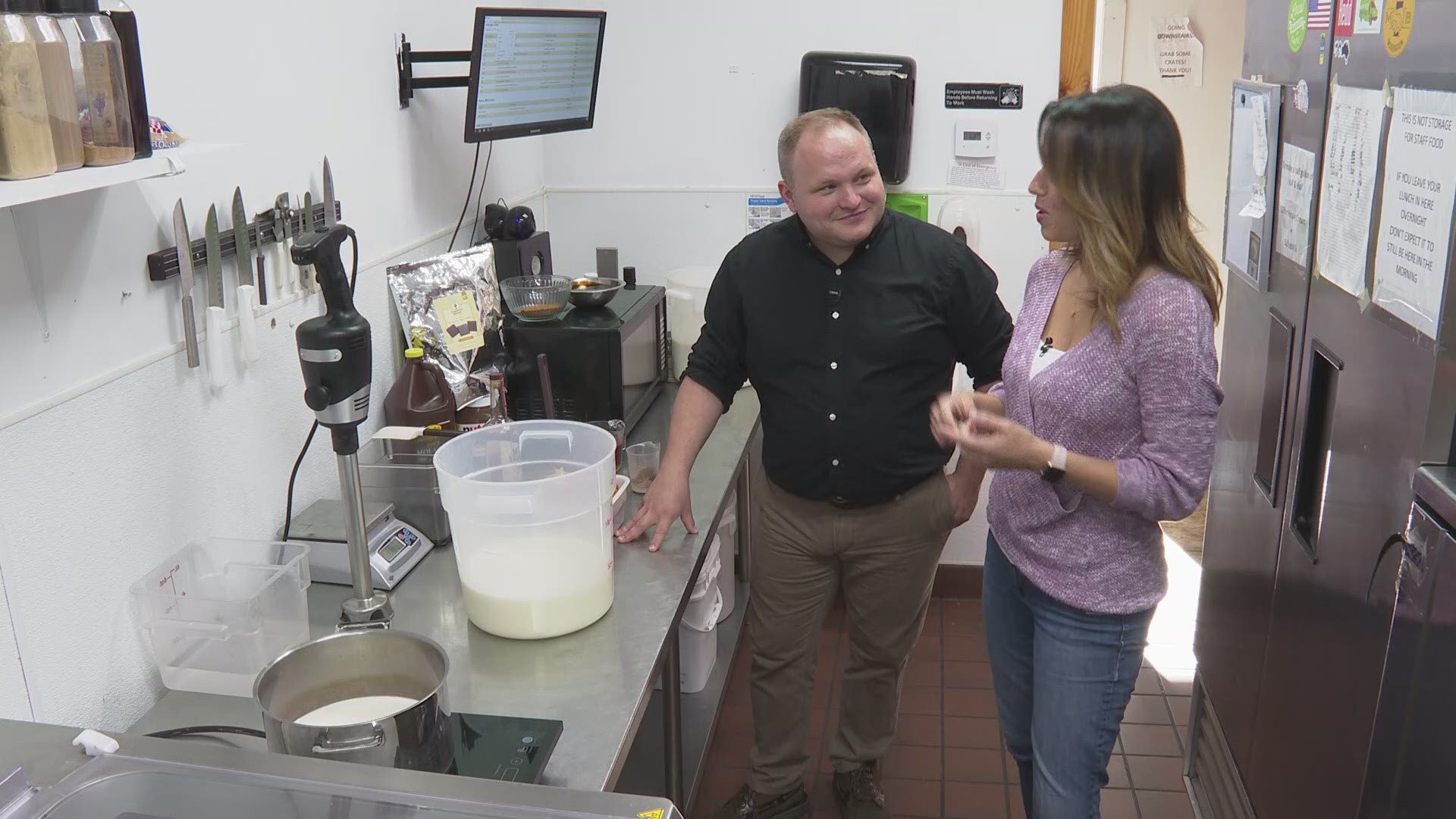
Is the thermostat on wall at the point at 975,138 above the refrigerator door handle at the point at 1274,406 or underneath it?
above

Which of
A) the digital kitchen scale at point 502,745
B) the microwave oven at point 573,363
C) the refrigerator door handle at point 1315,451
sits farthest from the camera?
the microwave oven at point 573,363

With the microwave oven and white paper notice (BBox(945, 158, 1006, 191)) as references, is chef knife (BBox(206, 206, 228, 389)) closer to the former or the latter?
the microwave oven

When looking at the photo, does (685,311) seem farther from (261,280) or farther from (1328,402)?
(1328,402)

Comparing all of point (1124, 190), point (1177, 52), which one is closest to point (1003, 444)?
point (1124, 190)

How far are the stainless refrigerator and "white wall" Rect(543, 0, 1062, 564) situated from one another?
948 mm

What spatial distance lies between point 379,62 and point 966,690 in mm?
2284

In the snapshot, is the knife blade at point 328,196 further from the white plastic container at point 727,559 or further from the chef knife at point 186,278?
the white plastic container at point 727,559

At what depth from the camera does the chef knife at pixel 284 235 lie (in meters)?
2.08

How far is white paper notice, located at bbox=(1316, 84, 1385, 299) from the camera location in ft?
5.73

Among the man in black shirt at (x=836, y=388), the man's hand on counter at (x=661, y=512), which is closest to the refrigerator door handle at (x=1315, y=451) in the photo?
the man in black shirt at (x=836, y=388)

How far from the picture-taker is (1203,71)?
4.62 meters

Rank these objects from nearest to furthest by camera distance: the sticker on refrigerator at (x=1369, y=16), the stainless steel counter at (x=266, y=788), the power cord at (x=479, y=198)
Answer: the stainless steel counter at (x=266, y=788) < the sticker on refrigerator at (x=1369, y=16) < the power cord at (x=479, y=198)

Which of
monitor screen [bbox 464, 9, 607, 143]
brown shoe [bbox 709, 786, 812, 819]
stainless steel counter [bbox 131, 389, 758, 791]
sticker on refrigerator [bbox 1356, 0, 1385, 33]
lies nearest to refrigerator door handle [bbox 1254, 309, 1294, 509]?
sticker on refrigerator [bbox 1356, 0, 1385, 33]

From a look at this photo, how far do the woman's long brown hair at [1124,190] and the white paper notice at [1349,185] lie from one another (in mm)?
230
